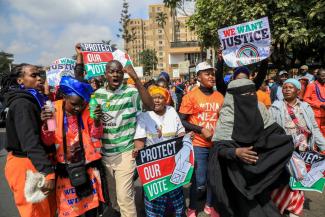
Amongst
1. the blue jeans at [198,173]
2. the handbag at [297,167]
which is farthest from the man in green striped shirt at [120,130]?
the handbag at [297,167]

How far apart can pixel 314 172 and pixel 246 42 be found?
1937 mm

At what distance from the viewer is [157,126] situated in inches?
158

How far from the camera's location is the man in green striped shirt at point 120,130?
374cm

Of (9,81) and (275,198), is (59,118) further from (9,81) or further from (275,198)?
(275,198)

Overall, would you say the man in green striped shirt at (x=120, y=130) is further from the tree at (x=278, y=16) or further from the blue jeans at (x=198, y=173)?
the tree at (x=278, y=16)

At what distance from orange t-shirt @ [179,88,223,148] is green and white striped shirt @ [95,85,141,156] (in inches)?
38.5

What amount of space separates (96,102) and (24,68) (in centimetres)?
82

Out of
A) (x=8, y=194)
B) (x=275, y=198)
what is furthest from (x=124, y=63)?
(x=8, y=194)

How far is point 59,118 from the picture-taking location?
10.9ft

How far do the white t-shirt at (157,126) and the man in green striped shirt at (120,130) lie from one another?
0.15 metres

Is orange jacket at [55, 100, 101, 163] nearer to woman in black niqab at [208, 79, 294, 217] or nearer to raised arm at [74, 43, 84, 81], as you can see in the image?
raised arm at [74, 43, 84, 81]

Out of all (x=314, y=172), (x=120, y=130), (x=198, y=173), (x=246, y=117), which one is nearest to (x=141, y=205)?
(x=198, y=173)

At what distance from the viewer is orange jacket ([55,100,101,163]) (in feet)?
10.8

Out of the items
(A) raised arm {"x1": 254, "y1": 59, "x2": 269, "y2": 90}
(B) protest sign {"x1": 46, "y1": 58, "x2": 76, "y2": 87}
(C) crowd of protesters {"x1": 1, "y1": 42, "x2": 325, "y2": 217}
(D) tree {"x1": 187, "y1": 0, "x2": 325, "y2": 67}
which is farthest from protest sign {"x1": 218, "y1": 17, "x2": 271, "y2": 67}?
(D) tree {"x1": 187, "y1": 0, "x2": 325, "y2": 67}
